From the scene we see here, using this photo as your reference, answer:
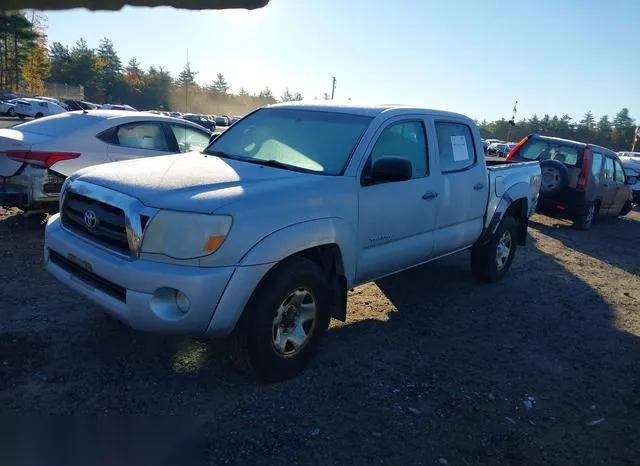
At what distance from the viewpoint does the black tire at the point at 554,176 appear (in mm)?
10289

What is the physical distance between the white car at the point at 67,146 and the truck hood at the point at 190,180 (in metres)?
2.90

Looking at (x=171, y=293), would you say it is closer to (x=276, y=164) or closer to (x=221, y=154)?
(x=276, y=164)

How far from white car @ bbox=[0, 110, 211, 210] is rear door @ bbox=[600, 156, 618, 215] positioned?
9396 mm

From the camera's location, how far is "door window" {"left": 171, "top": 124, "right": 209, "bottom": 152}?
747cm

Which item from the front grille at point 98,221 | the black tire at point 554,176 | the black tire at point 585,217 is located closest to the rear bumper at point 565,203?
the black tire at point 585,217

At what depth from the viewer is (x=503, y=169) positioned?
20.2 ft

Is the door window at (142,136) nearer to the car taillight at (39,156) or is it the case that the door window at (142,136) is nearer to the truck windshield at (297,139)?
the car taillight at (39,156)

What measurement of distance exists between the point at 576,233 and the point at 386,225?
8.42 metres

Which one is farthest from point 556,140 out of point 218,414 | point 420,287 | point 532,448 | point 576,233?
point 218,414

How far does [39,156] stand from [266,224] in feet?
14.1

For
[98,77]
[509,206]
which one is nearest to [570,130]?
[98,77]

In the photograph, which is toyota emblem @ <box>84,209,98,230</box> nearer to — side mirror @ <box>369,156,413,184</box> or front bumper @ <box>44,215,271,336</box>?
front bumper @ <box>44,215,271,336</box>

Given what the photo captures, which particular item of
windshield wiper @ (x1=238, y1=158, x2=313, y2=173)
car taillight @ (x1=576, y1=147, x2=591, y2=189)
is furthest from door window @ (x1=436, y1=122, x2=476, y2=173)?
car taillight @ (x1=576, y1=147, x2=591, y2=189)

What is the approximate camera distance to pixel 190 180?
11.0 ft
